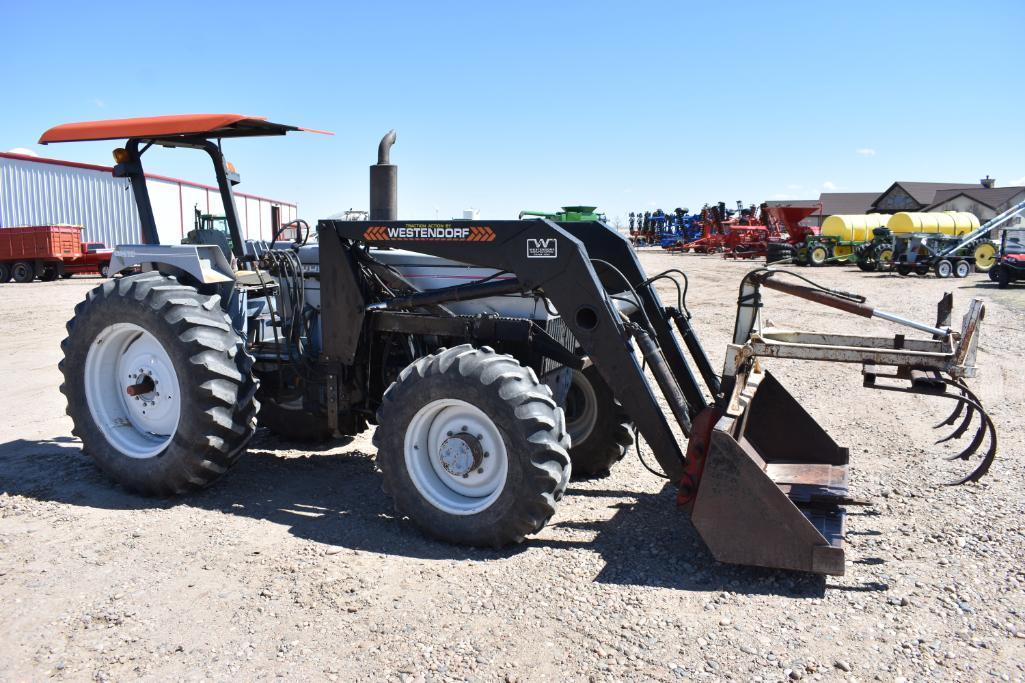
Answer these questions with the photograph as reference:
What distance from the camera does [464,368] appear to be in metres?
4.32

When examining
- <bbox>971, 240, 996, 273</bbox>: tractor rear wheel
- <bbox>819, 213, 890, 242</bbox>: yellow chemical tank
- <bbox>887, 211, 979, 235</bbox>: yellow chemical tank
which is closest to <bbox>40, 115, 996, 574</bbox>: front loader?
<bbox>971, 240, 996, 273</bbox>: tractor rear wheel

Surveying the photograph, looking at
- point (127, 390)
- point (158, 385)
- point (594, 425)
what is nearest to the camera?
point (127, 390)

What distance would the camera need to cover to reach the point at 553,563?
13.8 ft

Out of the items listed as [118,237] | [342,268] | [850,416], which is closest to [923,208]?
[118,237]

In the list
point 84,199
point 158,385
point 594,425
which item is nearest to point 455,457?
point 594,425

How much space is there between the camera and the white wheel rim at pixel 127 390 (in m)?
5.35

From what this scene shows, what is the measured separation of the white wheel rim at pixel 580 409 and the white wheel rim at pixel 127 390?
2633mm

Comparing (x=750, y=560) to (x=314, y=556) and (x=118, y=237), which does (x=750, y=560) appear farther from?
(x=118, y=237)

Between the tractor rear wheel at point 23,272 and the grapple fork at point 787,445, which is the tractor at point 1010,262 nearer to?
the grapple fork at point 787,445

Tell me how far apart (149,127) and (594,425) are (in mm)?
3677

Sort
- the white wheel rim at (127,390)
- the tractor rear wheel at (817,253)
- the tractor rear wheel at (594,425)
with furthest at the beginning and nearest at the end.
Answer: the tractor rear wheel at (817,253) → the tractor rear wheel at (594,425) → the white wheel rim at (127,390)

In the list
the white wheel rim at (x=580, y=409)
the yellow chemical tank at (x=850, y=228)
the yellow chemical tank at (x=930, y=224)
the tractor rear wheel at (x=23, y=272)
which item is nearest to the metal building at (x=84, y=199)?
the tractor rear wheel at (x=23, y=272)

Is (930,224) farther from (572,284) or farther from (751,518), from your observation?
(751,518)

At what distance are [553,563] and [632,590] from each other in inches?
18.9
